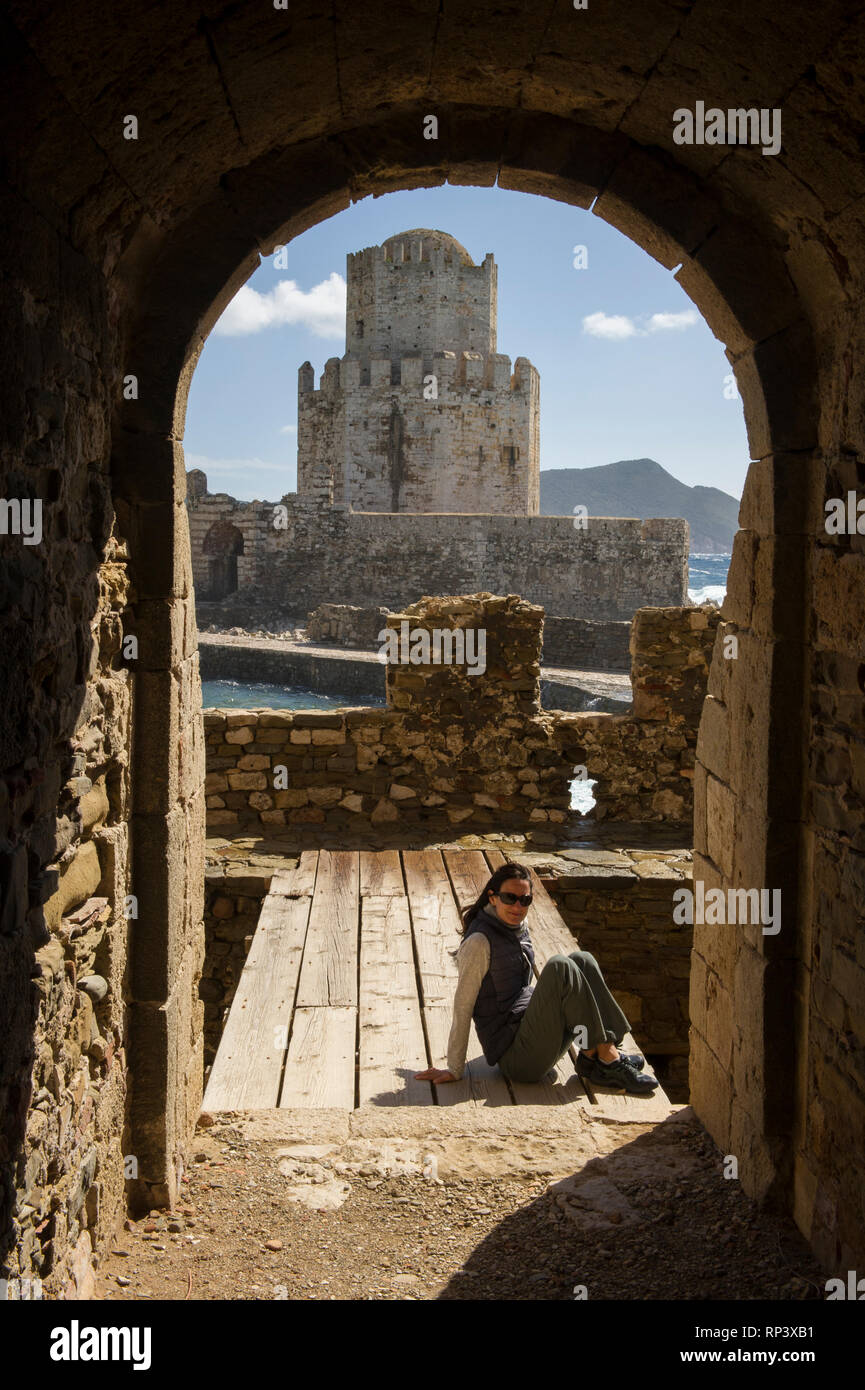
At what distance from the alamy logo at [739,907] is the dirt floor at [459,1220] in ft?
2.73

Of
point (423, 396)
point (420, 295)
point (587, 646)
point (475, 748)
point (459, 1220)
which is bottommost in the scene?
point (459, 1220)

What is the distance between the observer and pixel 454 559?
31.7 m

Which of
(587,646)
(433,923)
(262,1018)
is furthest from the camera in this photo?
(587,646)

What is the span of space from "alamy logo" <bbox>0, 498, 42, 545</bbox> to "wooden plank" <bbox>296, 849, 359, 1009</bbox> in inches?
132

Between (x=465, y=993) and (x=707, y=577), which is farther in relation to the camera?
(x=707, y=577)

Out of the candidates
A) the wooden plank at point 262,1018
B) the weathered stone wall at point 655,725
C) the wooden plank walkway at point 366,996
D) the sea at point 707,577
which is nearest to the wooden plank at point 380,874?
the wooden plank walkway at point 366,996

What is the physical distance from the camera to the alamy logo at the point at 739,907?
354cm

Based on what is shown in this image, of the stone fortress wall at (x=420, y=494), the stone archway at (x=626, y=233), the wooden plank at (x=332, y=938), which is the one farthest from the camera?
the stone fortress wall at (x=420, y=494)

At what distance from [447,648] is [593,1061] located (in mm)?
4198

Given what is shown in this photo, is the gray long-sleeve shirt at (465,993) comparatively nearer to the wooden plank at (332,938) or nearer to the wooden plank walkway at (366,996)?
the wooden plank walkway at (366,996)

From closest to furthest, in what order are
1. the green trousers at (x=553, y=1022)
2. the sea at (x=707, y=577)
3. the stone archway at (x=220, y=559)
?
1. the green trousers at (x=553, y=1022)
2. the stone archway at (x=220, y=559)
3. the sea at (x=707, y=577)

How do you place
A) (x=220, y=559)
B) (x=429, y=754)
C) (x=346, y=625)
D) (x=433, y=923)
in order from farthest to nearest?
(x=220, y=559) < (x=346, y=625) < (x=429, y=754) < (x=433, y=923)

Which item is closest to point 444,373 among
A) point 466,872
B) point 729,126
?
point 466,872

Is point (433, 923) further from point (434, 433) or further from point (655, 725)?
point (434, 433)
